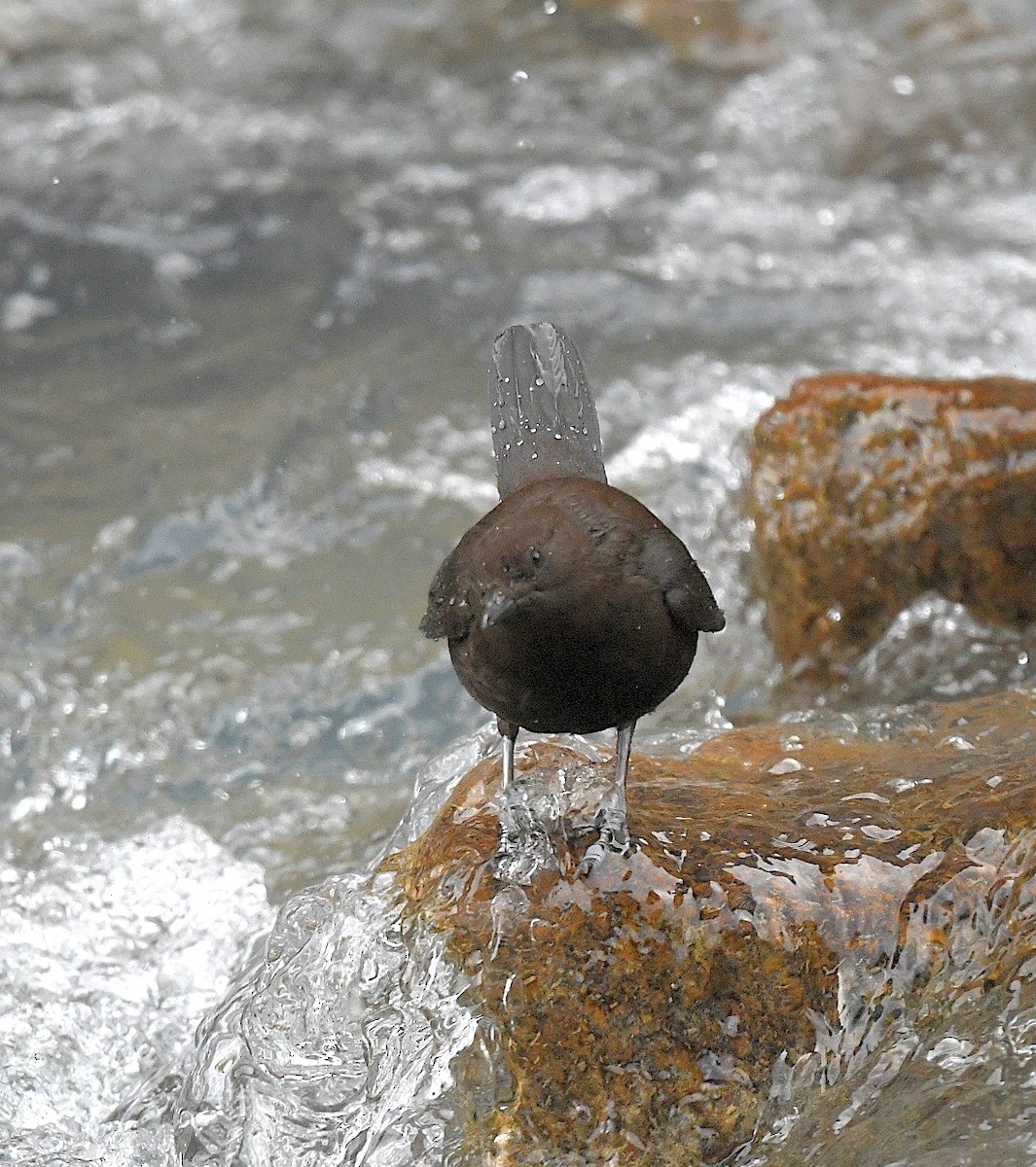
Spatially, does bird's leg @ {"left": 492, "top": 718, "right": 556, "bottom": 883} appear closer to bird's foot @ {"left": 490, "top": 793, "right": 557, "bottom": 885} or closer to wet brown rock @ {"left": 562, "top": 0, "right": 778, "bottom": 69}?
bird's foot @ {"left": 490, "top": 793, "right": 557, "bottom": 885}

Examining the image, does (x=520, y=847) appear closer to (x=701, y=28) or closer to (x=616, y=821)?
(x=616, y=821)

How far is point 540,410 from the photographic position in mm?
3299

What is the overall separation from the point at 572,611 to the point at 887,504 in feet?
6.35

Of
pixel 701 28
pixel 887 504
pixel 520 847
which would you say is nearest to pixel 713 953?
pixel 520 847

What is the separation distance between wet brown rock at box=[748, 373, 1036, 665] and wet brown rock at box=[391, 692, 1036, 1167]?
140 cm

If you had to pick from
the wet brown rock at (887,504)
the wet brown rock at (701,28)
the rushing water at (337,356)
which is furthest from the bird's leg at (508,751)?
the wet brown rock at (701,28)

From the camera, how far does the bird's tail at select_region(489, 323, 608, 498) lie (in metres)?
3.23

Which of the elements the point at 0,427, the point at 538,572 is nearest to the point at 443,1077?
the point at 538,572

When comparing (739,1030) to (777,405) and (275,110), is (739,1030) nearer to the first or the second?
(777,405)

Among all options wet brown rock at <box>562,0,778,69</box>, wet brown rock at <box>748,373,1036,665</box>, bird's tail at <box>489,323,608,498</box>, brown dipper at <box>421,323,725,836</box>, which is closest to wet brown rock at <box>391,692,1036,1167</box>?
brown dipper at <box>421,323,725,836</box>

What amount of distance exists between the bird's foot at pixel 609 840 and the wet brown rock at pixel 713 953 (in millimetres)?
20

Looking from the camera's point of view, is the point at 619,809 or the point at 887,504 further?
the point at 887,504

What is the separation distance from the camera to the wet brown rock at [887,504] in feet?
13.4

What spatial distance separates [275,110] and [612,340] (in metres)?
3.25
